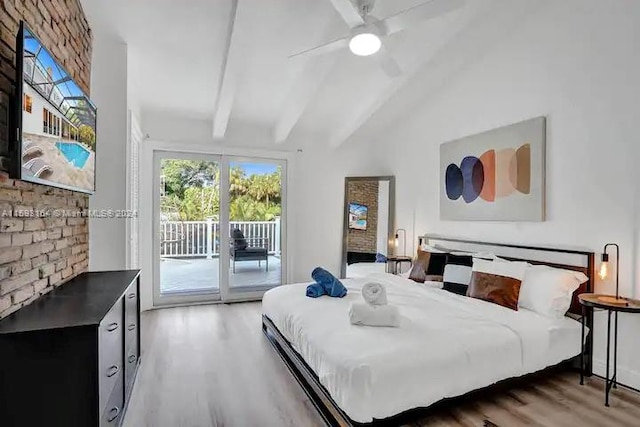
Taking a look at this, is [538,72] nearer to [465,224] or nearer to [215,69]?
[465,224]

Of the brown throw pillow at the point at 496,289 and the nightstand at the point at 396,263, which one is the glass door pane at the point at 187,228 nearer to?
the nightstand at the point at 396,263

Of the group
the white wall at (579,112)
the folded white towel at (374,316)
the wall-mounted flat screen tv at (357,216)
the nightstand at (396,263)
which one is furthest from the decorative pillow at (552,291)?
the wall-mounted flat screen tv at (357,216)

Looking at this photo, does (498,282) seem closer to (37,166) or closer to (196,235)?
(37,166)

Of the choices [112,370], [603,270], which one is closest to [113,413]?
[112,370]

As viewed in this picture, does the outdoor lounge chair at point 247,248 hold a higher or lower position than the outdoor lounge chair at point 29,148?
lower

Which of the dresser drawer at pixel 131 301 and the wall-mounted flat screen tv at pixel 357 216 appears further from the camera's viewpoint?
the wall-mounted flat screen tv at pixel 357 216

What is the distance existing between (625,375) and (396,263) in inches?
113

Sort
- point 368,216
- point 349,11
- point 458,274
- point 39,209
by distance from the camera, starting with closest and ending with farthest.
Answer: point 39,209
point 349,11
point 458,274
point 368,216

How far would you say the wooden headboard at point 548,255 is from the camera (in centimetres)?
301

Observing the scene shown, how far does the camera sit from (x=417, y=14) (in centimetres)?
246

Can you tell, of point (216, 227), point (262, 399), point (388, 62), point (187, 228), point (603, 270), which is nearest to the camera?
point (262, 399)

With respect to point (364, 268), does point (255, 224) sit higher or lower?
higher

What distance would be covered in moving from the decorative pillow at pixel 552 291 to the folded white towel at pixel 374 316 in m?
1.34

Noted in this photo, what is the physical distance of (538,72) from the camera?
3.43 meters
